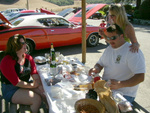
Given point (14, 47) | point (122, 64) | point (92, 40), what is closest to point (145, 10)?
point (92, 40)

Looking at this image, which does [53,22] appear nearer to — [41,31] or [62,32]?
[62,32]

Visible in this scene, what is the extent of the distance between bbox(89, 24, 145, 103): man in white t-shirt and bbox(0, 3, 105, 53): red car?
3902 mm

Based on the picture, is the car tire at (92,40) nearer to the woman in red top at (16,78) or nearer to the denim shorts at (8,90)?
the woman in red top at (16,78)

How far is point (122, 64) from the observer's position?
209cm

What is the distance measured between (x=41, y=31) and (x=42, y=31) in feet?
0.12

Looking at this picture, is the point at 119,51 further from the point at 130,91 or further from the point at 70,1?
the point at 70,1

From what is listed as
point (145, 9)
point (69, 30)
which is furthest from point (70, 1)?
point (69, 30)

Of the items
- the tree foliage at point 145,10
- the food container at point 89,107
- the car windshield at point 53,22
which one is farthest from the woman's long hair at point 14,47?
the tree foliage at point 145,10

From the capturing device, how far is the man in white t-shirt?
1882mm

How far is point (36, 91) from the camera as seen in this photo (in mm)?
2436

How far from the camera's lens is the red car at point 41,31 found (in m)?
5.26

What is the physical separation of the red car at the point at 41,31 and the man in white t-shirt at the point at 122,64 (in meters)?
3.90

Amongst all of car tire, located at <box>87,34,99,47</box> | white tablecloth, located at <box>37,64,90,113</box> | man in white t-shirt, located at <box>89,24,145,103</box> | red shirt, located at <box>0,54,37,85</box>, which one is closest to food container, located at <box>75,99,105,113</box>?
white tablecloth, located at <box>37,64,90,113</box>

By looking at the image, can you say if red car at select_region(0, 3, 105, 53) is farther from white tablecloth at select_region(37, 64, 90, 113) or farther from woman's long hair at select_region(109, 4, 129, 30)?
white tablecloth at select_region(37, 64, 90, 113)
